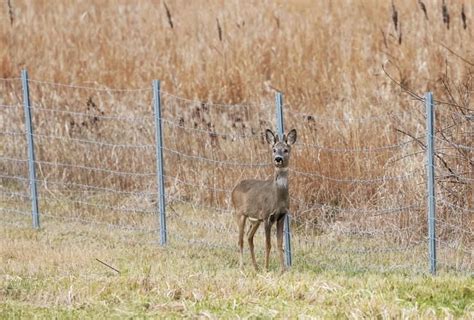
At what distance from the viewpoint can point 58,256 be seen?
1138 centimetres

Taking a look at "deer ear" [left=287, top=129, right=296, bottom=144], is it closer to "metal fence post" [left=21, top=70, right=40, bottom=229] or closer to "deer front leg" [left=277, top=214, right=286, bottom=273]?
"deer front leg" [left=277, top=214, right=286, bottom=273]

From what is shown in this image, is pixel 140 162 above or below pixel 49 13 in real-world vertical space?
below

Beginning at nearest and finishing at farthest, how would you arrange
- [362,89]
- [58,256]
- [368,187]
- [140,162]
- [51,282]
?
[51,282], [58,256], [368,187], [140,162], [362,89]

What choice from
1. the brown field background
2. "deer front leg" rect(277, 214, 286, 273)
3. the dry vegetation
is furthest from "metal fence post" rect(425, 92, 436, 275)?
"deer front leg" rect(277, 214, 286, 273)

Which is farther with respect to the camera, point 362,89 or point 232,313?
point 362,89

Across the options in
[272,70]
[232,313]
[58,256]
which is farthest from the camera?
[272,70]

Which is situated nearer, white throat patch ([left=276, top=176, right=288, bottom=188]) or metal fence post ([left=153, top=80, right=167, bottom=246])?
white throat patch ([left=276, top=176, right=288, bottom=188])

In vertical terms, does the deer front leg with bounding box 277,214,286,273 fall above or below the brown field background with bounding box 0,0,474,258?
below

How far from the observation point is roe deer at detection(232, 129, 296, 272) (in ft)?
33.5

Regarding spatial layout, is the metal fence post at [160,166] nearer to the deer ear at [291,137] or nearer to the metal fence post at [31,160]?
the metal fence post at [31,160]

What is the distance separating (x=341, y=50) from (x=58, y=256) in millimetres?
7088

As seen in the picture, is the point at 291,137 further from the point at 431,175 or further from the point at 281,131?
the point at 431,175

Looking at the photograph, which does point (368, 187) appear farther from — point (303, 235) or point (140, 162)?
point (140, 162)

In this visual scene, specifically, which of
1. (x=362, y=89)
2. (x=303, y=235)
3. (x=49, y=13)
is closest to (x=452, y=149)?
(x=303, y=235)
